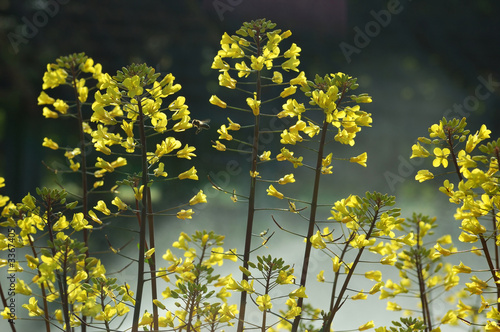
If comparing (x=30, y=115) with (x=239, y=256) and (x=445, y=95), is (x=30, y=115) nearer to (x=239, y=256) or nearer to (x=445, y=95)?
(x=239, y=256)

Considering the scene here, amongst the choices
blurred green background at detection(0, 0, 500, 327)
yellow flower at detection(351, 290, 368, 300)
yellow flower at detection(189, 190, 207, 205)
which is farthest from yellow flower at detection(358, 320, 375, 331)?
blurred green background at detection(0, 0, 500, 327)

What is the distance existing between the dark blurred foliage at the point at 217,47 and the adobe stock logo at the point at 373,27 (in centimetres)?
4

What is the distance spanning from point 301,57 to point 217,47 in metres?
0.52

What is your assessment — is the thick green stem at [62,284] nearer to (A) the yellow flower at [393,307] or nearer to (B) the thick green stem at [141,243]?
(B) the thick green stem at [141,243]

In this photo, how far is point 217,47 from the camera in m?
2.75

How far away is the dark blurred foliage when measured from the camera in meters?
2.38

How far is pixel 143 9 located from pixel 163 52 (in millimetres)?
272

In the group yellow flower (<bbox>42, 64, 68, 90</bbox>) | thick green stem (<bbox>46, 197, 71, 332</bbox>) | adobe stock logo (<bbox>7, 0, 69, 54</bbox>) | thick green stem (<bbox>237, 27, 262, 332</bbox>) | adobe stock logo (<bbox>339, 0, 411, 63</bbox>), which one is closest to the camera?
thick green stem (<bbox>46, 197, 71, 332</bbox>)

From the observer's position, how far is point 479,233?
598mm

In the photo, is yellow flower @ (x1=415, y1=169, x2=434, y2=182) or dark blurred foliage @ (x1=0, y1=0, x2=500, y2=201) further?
dark blurred foliage @ (x1=0, y1=0, x2=500, y2=201)

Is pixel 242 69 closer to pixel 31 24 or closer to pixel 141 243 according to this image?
pixel 141 243

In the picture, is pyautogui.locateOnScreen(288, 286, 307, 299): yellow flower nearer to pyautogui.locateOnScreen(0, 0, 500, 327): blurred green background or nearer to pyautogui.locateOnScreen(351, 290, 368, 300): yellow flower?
pyautogui.locateOnScreen(351, 290, 368, 300): yellow flower

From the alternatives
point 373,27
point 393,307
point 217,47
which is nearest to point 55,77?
point 393,307

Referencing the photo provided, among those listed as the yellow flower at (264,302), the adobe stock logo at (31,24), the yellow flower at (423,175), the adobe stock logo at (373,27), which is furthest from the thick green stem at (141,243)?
the adobe stock logo at (373,27)
